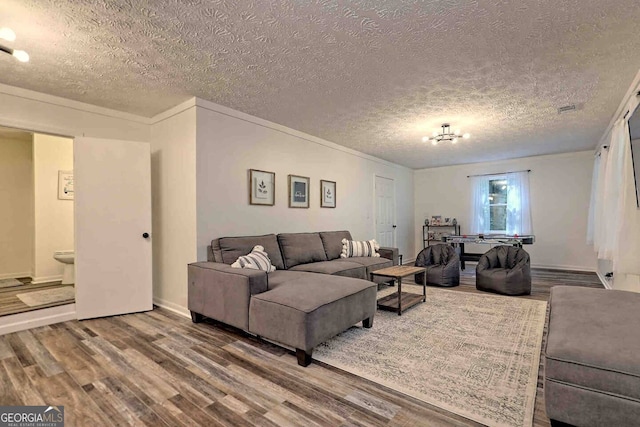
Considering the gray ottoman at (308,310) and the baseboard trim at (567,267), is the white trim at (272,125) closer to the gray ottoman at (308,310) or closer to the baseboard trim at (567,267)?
the gray ottoman at (308,310)

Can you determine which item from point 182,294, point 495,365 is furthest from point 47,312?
point 495,365

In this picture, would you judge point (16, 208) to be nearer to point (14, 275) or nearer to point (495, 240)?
point (14, 275)

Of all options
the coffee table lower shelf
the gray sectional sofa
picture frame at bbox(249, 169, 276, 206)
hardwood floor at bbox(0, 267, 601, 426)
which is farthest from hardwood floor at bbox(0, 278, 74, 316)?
the coffee table lower shelf

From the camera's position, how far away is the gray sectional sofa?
2273 millimetres

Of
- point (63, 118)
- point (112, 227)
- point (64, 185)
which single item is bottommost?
point (112, 227)

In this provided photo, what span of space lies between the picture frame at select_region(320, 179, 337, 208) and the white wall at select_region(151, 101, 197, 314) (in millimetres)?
2226

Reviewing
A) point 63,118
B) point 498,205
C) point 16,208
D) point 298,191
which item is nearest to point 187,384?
point 298,191

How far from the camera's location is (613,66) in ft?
8.73

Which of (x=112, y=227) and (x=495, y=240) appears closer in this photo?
(x=112, y=227)

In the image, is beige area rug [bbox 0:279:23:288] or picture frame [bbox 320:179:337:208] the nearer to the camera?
beige area rug [bbox 0:279:23:288]

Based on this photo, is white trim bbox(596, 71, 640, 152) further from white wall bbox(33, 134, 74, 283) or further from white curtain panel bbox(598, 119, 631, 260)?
white wall bbox(33, 134, 74, 283)

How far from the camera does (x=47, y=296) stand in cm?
390

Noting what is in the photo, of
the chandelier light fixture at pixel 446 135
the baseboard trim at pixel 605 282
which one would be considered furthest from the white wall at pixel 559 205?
the chandelier light fixture at pixel 446 135

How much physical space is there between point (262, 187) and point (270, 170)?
29cm
